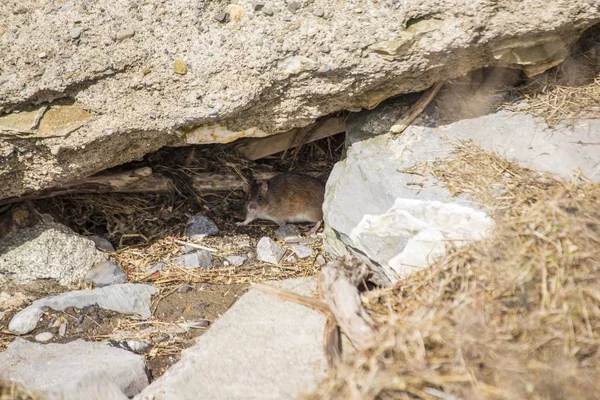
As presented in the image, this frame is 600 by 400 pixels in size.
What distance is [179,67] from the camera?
389 cm

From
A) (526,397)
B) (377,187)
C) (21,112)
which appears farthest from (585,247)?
(21,112)

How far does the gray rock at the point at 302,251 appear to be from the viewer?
16.6ft

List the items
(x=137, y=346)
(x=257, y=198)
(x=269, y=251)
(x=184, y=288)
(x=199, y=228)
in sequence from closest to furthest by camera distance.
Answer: (x=137, y=346) < (x=184, y=288) < (x=269, y=251) < (x=199, y=228) < (x=257, y=198)

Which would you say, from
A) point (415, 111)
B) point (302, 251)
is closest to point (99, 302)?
point (302, 251)

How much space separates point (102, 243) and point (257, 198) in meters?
1.39

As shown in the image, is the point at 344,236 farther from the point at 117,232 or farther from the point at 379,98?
the point at 117,232

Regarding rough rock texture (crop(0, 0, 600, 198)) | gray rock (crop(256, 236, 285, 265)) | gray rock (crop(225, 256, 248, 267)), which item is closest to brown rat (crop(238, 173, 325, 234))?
gray rock (crop(256, 236, 285, 265))

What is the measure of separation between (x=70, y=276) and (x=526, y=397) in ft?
11.5

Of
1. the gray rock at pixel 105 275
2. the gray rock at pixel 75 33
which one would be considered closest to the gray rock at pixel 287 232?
the gray rock at pixel 105 275

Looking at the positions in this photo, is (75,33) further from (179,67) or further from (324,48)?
(324,48)

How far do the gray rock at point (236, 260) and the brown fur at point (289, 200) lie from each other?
1.94 ft

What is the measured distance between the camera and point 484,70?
4406mm

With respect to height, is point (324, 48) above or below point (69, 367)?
above

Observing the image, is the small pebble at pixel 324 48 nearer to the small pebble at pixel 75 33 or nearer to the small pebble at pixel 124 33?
the small pebble at pixel 124 33
